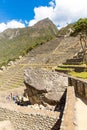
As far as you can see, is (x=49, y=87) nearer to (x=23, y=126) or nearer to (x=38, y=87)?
(x=38, y=87)

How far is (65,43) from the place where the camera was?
48969 millimetres

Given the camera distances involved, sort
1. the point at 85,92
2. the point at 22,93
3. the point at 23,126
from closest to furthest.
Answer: the point at 23,126 < the point at 85,92 < the point at 22,93

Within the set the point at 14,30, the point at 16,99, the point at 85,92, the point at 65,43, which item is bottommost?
the point at 16,99

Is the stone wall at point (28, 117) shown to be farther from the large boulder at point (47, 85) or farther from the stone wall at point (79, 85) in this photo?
the stone wall at point (79, 85)

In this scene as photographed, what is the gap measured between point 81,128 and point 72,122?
76 cm

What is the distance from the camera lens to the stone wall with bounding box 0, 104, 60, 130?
11.1m

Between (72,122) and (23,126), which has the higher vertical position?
(72,122)

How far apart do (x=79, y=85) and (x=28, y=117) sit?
5.05 m

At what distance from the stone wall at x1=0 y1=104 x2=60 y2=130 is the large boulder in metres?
3.16

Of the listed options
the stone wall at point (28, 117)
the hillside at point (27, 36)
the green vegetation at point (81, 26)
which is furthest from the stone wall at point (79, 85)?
the hillside at point (27, 36)

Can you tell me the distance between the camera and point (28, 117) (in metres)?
11.8

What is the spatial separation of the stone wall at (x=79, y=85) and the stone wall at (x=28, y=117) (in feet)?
12.9

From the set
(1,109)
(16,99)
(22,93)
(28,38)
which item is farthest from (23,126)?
(28,38)

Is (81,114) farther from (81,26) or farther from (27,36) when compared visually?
(27,36)
